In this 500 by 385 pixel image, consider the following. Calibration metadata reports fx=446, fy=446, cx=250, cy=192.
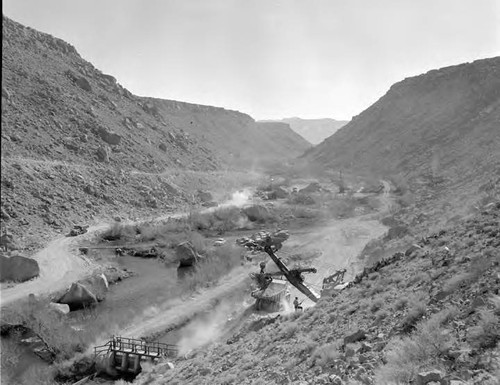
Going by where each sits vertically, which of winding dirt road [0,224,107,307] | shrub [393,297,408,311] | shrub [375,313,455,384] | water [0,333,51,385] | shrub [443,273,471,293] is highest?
winding dirt road [0,224,107,307]

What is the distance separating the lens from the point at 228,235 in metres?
50.6

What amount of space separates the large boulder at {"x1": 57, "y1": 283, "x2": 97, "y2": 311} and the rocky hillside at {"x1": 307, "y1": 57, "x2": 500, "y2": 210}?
42227 mm

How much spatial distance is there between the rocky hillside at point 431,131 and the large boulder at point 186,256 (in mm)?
32597

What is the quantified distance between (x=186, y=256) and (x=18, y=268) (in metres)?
13.1

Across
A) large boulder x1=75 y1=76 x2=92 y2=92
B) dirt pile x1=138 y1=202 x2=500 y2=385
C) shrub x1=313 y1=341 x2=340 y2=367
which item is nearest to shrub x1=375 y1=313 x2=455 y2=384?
dirt pile x1=138 y1=202 x2=500 y2=385

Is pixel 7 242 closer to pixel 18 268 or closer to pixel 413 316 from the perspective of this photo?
pixel 18 268

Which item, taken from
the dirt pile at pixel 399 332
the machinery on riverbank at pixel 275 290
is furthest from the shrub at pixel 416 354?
the machinery on riverbank at pixel 275 290

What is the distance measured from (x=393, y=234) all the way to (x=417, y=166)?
5036 centimetres

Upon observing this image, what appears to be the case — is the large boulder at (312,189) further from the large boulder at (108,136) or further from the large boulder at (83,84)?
the large boulder at (83,84)

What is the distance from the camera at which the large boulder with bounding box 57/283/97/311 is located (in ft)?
93.4

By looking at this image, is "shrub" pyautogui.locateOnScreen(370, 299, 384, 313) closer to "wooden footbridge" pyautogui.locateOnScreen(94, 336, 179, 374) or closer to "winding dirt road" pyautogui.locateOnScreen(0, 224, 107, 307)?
"wooden footbridge" pyautogui.locateOnScreen(94, 336, 179, 374)

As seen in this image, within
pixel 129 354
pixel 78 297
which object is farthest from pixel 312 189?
pixel 129 354

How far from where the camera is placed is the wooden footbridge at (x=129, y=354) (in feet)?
71.4

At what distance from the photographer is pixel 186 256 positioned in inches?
1531
